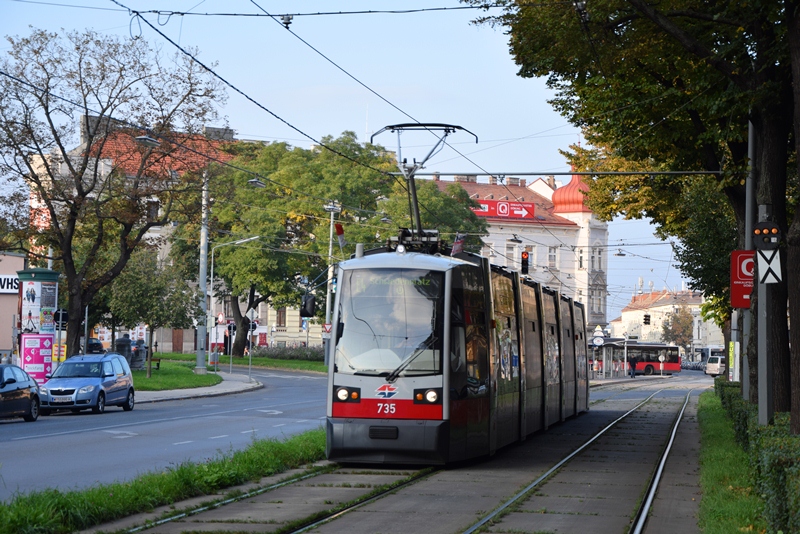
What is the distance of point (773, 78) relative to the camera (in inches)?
699

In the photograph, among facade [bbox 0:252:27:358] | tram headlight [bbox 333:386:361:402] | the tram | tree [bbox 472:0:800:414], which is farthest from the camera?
facade [bbox 0:252:27:358]

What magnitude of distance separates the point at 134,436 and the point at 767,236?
12.9m

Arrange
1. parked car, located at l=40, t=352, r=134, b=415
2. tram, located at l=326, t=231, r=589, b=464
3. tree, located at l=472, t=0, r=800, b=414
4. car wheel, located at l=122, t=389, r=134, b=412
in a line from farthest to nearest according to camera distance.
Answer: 1. car wheel, located at l=122, t=389, r=134, b=412
2. parked car, located at l=40, t=352, r=134, b=415
3. tree, located at l=472, t=0, r=800, b=414
4. tram, located at l=326, t=231, r=589, b=464

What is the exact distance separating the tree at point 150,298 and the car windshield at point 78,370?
1605 cm

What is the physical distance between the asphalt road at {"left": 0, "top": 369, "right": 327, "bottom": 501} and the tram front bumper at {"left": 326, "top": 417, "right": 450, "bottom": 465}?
2287 mm

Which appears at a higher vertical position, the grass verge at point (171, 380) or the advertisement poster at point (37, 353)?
the advertisement poster at point (37, 353)

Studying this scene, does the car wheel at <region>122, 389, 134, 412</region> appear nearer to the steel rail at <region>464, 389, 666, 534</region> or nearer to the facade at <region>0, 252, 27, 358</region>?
the steel rail at <region>464, 389, 666, 534</region>

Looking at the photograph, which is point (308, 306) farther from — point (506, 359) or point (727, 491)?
point (727, 491)

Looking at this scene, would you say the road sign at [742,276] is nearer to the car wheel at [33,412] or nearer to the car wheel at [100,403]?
the car wheel at [33,412]

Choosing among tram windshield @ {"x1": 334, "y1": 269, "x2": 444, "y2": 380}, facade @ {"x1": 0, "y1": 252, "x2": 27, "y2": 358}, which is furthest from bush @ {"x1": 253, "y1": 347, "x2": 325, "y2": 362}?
tram windshield @ {"x1": 334, "y1": 269, "x2": 444, "y2": 380}

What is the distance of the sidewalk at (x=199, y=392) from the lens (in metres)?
39.6

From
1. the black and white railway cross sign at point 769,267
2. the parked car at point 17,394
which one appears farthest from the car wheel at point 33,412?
the black and white railway cross sign at point 769,267

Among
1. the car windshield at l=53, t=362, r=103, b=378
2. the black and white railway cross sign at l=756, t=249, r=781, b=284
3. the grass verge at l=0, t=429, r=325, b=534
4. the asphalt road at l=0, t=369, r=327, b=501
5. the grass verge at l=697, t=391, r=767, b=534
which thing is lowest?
the asphalt road at l=0, t=369, r=327, b=501

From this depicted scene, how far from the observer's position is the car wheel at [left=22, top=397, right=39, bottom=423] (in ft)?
93.0
